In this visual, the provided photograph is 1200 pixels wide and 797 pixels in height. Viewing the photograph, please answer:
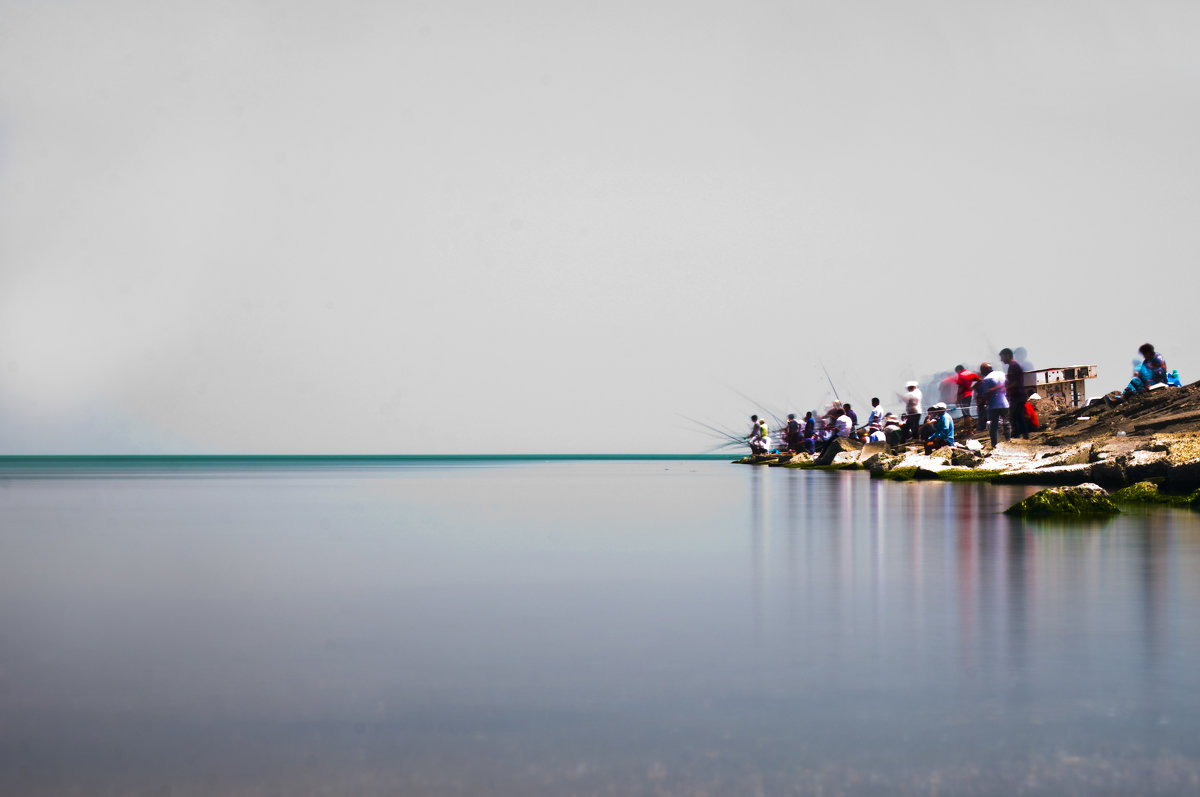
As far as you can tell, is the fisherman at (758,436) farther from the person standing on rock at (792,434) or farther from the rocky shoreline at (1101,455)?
the rocky shoreline at (1101,455)

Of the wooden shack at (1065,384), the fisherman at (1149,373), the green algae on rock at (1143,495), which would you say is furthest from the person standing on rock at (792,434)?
the green algae on rock at (1143,495)

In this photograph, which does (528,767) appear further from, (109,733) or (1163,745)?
(1163,745)

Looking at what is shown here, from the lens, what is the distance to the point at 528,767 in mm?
2697

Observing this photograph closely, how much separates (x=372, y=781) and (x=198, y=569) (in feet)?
18.2

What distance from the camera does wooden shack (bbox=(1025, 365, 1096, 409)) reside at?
29.9m

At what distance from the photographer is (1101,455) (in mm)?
15391

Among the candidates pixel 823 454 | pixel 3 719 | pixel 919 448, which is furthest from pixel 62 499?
pixel 823 454

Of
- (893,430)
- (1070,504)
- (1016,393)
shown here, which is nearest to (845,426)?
(893,430)

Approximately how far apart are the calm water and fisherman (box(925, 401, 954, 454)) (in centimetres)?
1856

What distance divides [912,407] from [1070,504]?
20066mm

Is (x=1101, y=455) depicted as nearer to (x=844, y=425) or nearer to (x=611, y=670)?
(x=611, y=670)

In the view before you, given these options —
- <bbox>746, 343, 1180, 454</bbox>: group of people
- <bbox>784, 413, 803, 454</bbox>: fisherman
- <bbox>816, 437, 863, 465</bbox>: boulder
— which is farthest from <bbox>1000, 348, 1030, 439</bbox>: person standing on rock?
<bbox>784, 413, 803, 454</bbox>: fisherman

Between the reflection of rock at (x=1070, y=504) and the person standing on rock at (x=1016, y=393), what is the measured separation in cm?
1064

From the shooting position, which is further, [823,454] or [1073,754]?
[823,454]
